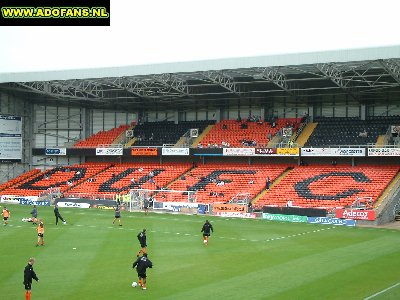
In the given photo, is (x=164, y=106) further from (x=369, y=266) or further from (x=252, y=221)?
(x=369, y=266)

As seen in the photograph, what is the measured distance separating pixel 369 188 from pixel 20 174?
44589mm

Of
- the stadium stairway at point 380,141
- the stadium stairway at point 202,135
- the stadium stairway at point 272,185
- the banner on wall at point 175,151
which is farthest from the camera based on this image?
the stadium stairway at point 202,135

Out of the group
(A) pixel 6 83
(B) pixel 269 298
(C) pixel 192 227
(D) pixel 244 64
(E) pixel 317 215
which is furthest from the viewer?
→ (A) pixel 6 83

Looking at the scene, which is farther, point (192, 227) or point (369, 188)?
point (369, 188)

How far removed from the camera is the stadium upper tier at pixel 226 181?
5197 cm

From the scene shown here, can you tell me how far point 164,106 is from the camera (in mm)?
73000

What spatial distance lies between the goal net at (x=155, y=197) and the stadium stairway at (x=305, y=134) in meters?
12.9

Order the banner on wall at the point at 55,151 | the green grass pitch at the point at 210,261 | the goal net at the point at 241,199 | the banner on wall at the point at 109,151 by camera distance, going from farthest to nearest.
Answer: the banner on wall at the point at 55,151
the banner on wall at the point at 109,151
the goal net at the point at 241,199
the green grass pitch at the point at 210,261

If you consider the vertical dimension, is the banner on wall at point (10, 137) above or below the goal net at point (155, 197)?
above

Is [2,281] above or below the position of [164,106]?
below

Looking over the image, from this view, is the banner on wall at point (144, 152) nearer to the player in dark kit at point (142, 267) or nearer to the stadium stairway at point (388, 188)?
the stadium stairway at point (388, 188)

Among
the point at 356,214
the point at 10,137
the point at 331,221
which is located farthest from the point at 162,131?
the point at 356,214

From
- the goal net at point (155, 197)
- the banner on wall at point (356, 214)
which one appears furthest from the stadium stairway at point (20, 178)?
the banner on wall at point (356, 214)

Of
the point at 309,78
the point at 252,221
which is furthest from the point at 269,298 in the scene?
the point at 309,78
